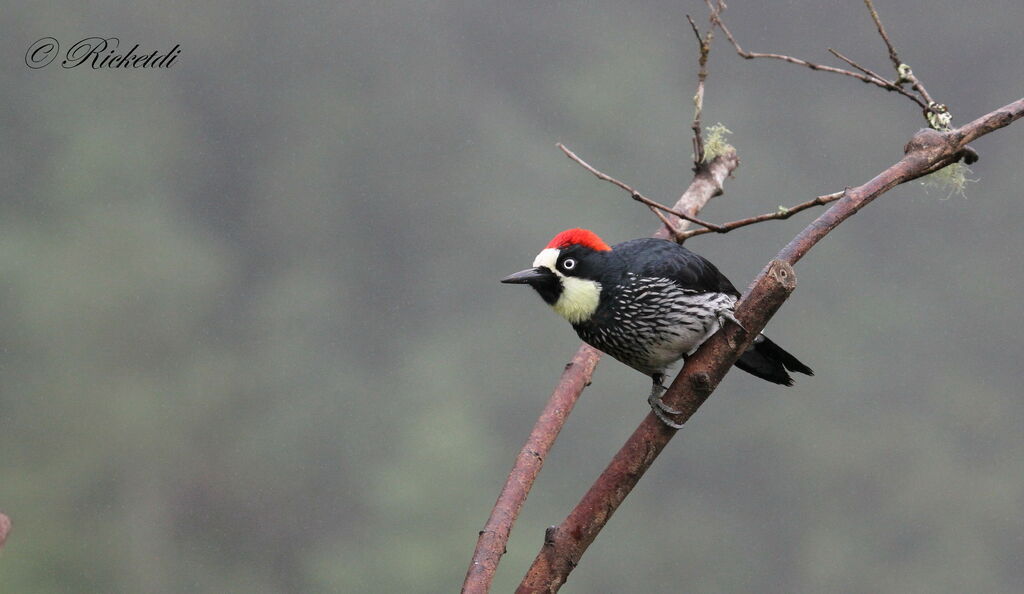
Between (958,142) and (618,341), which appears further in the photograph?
(618,341)

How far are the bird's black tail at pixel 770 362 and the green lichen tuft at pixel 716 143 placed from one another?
879 millimetres

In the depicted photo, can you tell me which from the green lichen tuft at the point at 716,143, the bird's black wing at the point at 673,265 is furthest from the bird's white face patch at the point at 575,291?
the green lichen tuft at the point at 716,143

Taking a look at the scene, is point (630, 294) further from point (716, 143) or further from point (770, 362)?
point (716, 143)

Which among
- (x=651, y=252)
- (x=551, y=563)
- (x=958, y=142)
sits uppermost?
(x=958, y=142)

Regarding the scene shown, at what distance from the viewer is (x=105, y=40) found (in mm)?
3744

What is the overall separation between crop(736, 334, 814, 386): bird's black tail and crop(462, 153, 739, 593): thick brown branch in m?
0.40

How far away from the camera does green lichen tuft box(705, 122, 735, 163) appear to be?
3061mm

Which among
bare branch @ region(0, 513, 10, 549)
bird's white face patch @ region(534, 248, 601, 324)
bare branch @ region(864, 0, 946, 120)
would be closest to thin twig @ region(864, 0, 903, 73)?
bare branch @ region(864, 0, 946, 120)

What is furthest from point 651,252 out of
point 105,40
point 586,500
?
point 105,40

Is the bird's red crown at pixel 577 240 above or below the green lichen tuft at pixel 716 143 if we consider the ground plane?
below

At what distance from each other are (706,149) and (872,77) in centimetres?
78

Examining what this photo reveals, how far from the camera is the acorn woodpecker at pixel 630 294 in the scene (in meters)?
2.21

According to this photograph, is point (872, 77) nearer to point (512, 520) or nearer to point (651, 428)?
point (651, 428)

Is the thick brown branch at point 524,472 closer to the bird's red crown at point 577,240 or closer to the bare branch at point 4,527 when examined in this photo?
the bird's red crown at point 577,240
